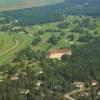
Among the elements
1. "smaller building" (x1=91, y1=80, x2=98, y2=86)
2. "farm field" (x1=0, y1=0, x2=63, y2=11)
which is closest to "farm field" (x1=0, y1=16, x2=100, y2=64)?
"farm field" (x1=0, y1=0, x2=63, y2=11)

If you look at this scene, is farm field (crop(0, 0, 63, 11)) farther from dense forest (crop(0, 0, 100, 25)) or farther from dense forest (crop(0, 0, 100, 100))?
dense forest (crop(0, 0, 100, 100))

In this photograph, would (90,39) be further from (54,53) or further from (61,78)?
(61,78)

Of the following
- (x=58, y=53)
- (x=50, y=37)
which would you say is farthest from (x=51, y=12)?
(x=58, y=53)

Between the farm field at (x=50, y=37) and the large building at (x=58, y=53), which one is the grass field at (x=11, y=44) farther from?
the large building at (x=58, y=53)

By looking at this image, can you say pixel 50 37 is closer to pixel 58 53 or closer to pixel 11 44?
pixel 11 44

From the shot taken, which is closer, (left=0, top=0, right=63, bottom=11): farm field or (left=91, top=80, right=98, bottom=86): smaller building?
(left=91, top=80, right=98, bottom=86): smaller building

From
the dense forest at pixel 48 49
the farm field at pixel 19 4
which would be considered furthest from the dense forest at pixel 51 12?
the farm field at pixel 19 4

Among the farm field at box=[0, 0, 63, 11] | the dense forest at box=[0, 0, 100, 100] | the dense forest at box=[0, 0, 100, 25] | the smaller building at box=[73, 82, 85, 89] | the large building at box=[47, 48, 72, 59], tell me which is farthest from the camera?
the farm field at box=[0, 0, 63, 11]
